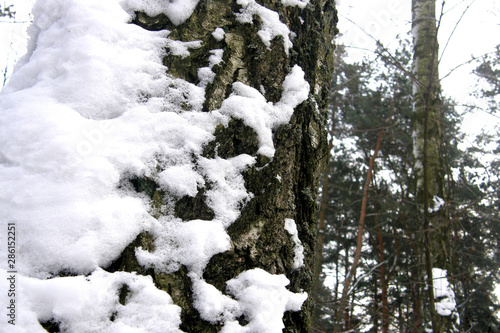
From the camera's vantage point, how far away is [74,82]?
0.83 metres

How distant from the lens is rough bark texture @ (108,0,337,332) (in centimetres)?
77

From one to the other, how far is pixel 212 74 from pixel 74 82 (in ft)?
1.29

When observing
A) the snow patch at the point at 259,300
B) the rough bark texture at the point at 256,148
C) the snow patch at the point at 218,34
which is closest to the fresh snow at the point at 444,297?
the rough bark texture at the point at 256,148

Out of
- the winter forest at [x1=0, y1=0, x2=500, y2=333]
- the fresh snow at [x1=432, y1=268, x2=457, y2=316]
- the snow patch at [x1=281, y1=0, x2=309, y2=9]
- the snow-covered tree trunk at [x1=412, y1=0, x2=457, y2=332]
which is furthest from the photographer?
the fresh snow at [x1=432, y1=268, x2=457, y2=316]

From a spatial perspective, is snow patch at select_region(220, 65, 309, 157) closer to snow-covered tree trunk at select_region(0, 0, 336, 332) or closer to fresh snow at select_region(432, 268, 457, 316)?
snow-covered tree trunk at select_region(0, 0, 336, 332)

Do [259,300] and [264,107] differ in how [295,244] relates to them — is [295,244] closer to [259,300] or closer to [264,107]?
[259,300]

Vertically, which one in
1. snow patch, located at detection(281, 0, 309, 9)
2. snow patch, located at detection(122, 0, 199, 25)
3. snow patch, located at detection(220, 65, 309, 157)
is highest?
snow patch, located at detection(281, 0, 309, 9)

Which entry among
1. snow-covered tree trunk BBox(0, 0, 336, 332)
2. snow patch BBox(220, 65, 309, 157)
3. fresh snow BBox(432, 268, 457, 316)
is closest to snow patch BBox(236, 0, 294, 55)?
snow-covered tree trunk BBox(0, 0, 336, 332)

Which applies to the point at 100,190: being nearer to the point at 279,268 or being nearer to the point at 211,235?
the point at 211,235

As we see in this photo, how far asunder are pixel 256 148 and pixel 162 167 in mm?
288

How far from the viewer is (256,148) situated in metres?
0.93

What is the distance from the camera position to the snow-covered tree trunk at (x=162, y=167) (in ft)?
2.09

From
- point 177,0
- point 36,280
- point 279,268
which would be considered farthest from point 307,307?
point 177,0

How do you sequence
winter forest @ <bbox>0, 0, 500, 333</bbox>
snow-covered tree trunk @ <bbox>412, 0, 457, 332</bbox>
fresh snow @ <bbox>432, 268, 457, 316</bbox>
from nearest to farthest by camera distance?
winter forest @ <bbox>0, 0, 500, 333</bbox>, snow-covered tree trunk @ <bbox>412, 0, 457, 332</bbox>, fresh snow @ <bbox>432, 268, 457, 316</bbox>
